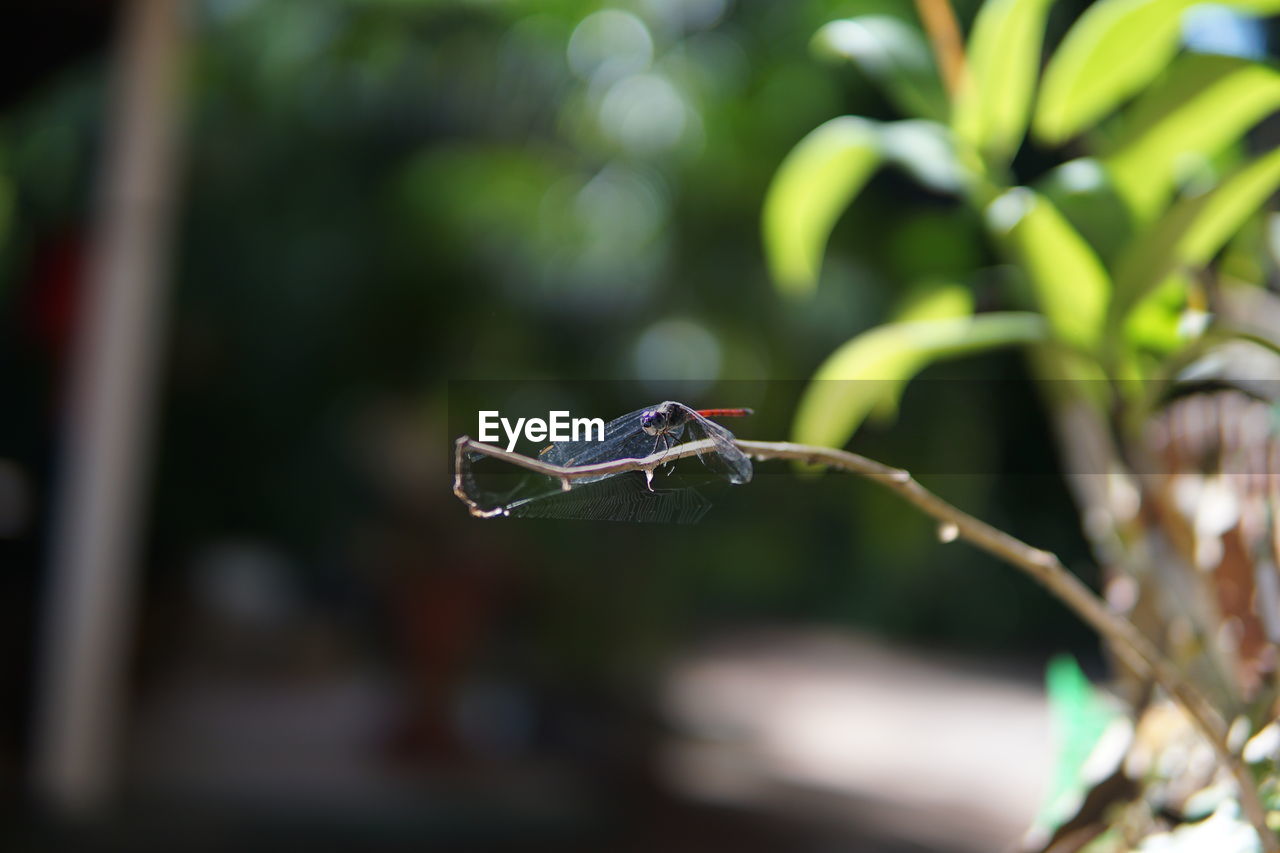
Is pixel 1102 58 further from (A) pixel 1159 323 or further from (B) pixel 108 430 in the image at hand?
(B) pixel 108 430

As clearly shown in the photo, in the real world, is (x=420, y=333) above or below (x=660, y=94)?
below

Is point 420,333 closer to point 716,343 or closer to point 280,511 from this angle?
point 280,511

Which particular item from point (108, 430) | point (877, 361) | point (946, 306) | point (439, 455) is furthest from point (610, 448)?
point (108, 430)

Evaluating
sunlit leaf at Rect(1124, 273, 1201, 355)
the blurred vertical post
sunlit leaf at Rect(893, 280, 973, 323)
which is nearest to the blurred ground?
the blurred vertical post

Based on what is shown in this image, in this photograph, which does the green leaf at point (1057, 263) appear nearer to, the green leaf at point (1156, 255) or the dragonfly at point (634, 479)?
the green leaf at point (1156, 255)

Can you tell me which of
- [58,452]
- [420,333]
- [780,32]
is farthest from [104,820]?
[780,32]

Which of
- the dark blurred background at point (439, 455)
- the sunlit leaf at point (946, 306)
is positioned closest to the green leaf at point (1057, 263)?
the sunlit leaf at point (946, 306)

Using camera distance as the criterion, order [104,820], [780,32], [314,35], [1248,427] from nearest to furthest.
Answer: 1. [1248,427]
2. [104,820]
3. [780,32]
4. [314,35]
